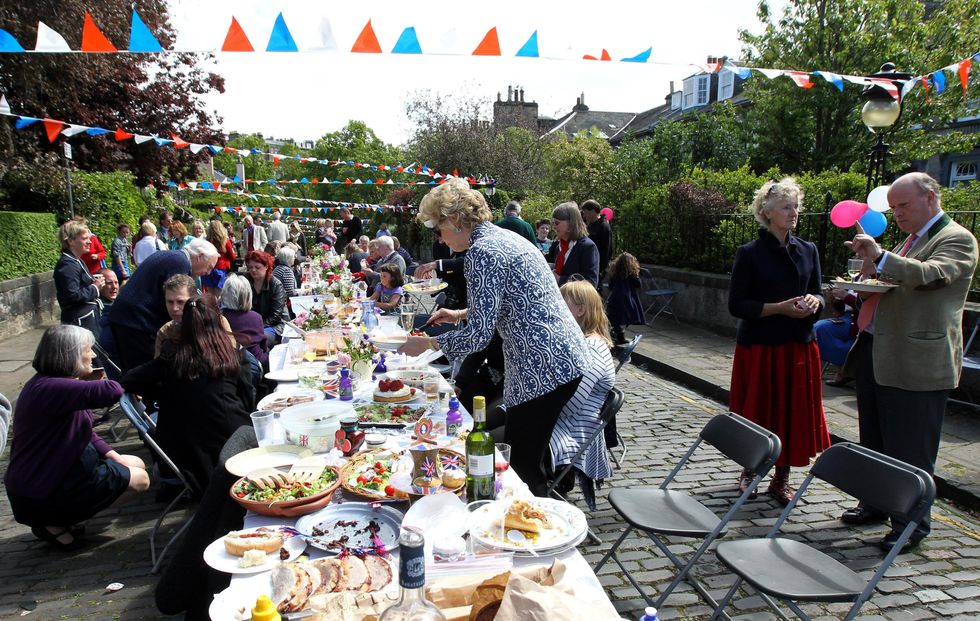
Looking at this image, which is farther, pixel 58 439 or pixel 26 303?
Result: pixel 26 303

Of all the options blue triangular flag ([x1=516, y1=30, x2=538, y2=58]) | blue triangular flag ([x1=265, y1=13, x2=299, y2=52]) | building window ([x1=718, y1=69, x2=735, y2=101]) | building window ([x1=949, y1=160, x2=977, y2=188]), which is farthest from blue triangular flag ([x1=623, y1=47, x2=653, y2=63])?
building window ([x1=718, y1=69, x2=735, y2=101])

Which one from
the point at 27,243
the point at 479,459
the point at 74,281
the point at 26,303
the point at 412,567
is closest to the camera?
the point at 412,567

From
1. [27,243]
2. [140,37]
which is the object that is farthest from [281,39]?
[27,243]

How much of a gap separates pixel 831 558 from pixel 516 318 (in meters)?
1.67

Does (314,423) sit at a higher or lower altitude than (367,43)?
lower

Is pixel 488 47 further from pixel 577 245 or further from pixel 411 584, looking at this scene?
pixel 411 584

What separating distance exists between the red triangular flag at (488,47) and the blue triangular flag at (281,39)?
1.74 meters

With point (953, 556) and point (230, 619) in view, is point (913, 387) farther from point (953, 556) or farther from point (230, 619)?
point (230, 619)

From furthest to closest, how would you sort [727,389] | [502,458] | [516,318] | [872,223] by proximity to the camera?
[727,389]
[872,223]
[516,318]
[502,458]

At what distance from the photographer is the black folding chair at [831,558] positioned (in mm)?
2182

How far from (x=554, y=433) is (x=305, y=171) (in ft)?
184

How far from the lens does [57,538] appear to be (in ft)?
11.5

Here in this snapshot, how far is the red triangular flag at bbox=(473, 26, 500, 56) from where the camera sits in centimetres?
584

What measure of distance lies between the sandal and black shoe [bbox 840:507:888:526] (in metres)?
4.73
